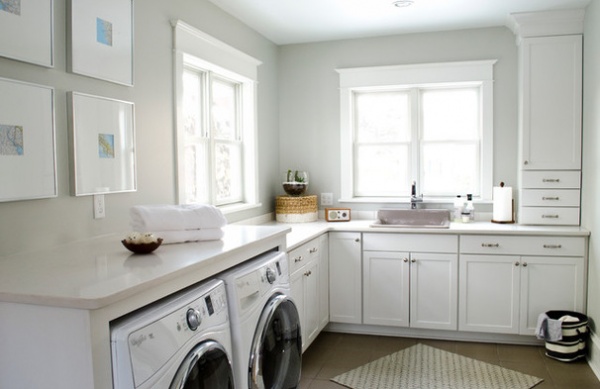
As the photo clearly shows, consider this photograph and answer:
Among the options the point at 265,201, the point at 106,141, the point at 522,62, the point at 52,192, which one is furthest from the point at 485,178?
the point at 52,192

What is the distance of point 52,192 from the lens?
215 cm

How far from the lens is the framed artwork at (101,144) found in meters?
2.27

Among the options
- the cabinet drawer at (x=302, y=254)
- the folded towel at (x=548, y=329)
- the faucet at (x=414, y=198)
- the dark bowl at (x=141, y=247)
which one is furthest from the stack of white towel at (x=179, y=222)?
the folded towel at (x=548, y=329)

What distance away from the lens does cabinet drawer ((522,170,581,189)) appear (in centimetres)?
390

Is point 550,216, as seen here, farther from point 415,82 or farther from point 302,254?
point 302,254

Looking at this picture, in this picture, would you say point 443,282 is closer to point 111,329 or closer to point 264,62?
point 264,62

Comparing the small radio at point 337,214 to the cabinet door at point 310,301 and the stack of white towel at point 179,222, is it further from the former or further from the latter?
the stack of white towel at point 179,222

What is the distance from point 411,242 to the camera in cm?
394

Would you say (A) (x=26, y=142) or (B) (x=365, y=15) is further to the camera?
(B) (x=365, y=15)

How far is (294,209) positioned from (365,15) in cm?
160

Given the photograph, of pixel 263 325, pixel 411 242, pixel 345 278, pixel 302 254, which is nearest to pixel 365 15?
pixel 411 242

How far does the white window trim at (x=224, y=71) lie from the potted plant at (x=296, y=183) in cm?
34

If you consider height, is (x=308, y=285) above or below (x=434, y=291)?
above

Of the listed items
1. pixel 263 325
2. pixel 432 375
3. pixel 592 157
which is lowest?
pixel 432 375
